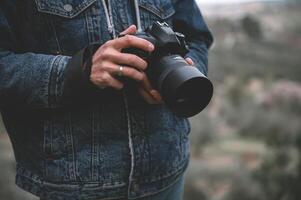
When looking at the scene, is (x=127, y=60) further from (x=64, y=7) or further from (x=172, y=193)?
(x=172, y=193)

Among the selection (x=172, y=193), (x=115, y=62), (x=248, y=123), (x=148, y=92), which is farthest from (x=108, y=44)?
(x=248, y=123)

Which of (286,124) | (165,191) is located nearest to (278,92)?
(286,124)

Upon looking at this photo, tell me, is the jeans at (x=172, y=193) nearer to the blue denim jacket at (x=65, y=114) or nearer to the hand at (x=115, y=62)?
the blue denim jacket at (x=65, y=114)

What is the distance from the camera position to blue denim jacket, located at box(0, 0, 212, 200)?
1024 mm

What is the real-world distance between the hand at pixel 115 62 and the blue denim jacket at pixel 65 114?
0.09 metres

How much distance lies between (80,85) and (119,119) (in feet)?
0.47

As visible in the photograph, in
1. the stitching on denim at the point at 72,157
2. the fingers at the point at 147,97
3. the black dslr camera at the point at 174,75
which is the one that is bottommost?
the stitching on denim at the point at 72,157

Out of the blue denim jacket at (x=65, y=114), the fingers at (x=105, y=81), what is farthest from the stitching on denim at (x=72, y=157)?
the fingers at (x=105, y=81)

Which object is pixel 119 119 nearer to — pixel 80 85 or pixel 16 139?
pixel 80 85

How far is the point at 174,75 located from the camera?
97cm

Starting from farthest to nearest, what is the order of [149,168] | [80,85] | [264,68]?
[264,68]
[149,168]
[80,85]

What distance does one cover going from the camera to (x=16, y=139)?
1120 mm

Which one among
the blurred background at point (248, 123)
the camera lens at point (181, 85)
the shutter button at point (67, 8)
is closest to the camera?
the camera lens at point (181, 85)

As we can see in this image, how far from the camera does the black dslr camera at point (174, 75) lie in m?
0.96
